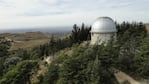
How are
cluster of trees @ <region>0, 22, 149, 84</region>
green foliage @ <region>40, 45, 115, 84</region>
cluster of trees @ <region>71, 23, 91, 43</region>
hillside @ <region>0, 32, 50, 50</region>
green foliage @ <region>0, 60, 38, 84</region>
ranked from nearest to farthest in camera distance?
green foliage @ <region>40, 45, 115, 84</region>
cluster of trees @ <region>0, 22, 149, 84</region>
green foliage @ <region>0, 60, 38, 84</region>
cluster of trees @ <region>71, 23, 91, 43</region>
hillside @ <region>0, 32, 50, 50</region>

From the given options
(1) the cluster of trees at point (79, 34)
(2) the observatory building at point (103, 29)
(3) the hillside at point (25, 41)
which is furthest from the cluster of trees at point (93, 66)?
(3) the hillside at point (25, 41)

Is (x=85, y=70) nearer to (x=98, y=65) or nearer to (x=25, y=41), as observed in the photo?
(x=98, y=65)

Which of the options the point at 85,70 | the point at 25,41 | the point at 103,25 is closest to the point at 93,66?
the point at 85,70

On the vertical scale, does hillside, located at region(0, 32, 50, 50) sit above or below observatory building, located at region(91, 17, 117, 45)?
below

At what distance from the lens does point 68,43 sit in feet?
193

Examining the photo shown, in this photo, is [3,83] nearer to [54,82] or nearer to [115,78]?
[54,82]

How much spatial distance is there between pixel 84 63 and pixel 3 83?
12611 mm

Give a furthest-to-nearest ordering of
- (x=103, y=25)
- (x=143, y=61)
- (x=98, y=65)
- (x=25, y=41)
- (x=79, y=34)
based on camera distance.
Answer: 1. (x=25, y=41)
2. (x=79, y=34)
3. (x=103, y=25)
4. (x=143, y=61)
5. (x=98, y=65)

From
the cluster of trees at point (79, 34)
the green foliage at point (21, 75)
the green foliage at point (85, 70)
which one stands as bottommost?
the green foliage at point (21, 75)

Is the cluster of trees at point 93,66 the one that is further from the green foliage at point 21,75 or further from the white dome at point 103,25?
the white dome at point 103,25

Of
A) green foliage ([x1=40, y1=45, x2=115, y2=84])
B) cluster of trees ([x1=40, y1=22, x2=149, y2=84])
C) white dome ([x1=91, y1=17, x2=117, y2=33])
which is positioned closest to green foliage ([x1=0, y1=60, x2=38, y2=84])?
cluster of trees ([x1=40, y1=22, x2=149, y2=84])

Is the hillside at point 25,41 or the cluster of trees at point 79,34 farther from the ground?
the cluster of trees at point 79,34

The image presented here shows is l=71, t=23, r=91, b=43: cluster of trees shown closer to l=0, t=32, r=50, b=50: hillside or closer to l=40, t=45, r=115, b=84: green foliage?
l=40, t=45, r=115, b=84: green foliage

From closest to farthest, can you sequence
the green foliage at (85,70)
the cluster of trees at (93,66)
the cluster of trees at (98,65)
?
the green foliage at (85,70)
the cluster of trees at (98,65)
the cluster of trees at (93,66)
